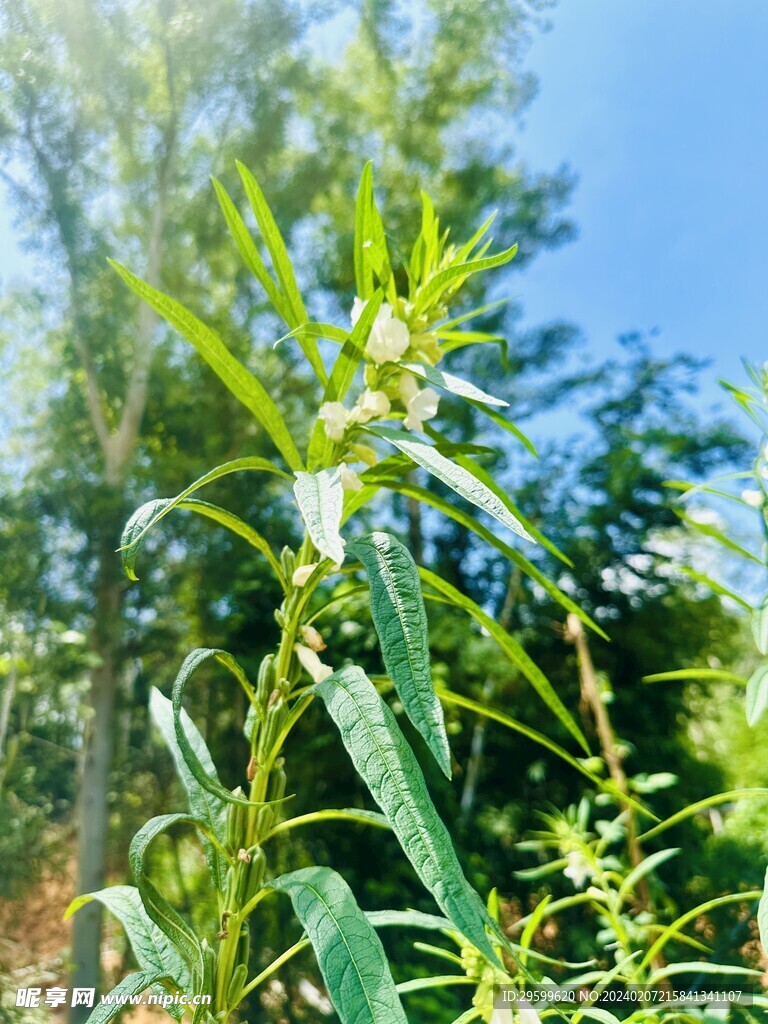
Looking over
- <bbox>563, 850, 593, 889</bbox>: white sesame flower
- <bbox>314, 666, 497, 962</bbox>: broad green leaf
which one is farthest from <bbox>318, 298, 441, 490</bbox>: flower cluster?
<bbox>563, 850, 593, 889</bbox>: white sesame flower

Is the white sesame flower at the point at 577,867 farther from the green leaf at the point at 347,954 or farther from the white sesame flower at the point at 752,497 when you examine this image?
the green leaf at the point at 347,954

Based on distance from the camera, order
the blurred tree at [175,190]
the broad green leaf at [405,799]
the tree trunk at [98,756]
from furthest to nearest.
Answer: the blurred tree at [175,190] < the tree trunk at [98,756] < the broad green leaf at [405,799]

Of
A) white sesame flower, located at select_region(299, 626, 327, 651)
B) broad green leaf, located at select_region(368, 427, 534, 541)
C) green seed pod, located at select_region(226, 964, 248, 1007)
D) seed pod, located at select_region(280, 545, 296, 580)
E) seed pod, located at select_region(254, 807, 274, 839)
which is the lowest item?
green seed pod, located at select_region(226, 964, 248, 1007)

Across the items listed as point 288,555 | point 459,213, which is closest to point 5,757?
point 288,555

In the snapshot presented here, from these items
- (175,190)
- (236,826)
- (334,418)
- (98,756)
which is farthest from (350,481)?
(175,190)

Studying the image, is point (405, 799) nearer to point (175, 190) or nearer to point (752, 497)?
point (752, 497)

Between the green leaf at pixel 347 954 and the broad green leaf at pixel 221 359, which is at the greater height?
the broad green leaf at pixel 221 359

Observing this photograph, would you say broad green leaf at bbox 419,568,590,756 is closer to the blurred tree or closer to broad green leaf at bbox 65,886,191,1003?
broad green leaf at bbox 65,886,191,1003

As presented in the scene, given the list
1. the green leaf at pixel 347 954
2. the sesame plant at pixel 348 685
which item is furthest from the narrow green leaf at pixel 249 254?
the green leaf at pixel 347 954
